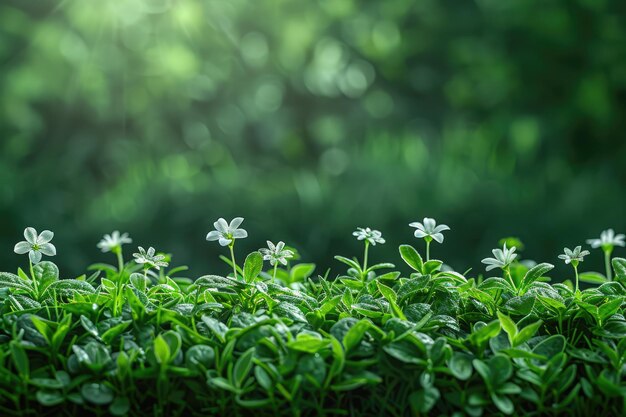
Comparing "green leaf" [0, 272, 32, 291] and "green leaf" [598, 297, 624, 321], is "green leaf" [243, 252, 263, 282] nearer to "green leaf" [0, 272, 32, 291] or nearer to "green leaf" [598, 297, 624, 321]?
"green leaf" [0, 272, 32, 291]

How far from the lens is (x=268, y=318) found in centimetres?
122

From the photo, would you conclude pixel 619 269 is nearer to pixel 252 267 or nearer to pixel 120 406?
pixel 252 267

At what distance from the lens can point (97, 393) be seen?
1143 millimetres

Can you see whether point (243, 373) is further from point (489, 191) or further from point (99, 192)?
point (99, 192)

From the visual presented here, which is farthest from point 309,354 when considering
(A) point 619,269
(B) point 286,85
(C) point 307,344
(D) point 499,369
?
(B) point 286,85

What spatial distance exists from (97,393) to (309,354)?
1.04 ft

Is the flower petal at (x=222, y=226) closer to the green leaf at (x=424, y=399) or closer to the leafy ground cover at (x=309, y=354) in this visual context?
the leafy ground cover at (x=309, y=354)

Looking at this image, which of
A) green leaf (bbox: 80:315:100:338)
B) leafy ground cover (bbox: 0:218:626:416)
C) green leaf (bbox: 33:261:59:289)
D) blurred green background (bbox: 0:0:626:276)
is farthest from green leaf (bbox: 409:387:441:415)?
blurred green background (bbox: 0:0:626:276)

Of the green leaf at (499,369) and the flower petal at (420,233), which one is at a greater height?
the flower petal at (420,233)

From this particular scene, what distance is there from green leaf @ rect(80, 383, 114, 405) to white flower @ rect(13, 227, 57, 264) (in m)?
0.33

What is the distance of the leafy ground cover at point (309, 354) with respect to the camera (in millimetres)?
1147

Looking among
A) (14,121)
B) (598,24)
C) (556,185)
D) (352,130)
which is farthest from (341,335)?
(14,121)

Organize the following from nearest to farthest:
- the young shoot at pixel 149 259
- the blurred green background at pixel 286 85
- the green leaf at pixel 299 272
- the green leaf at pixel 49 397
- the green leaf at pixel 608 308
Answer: the green leaf at pixel 49 397, the green leaf at pixel 608 308, the young shoot at pixel 149 259, the green leaf at pixel 299 272, the blurred green background at pixel 286 85

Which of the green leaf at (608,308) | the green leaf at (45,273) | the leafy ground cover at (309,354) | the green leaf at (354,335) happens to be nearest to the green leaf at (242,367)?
the leafy ground cover at (309,354)
